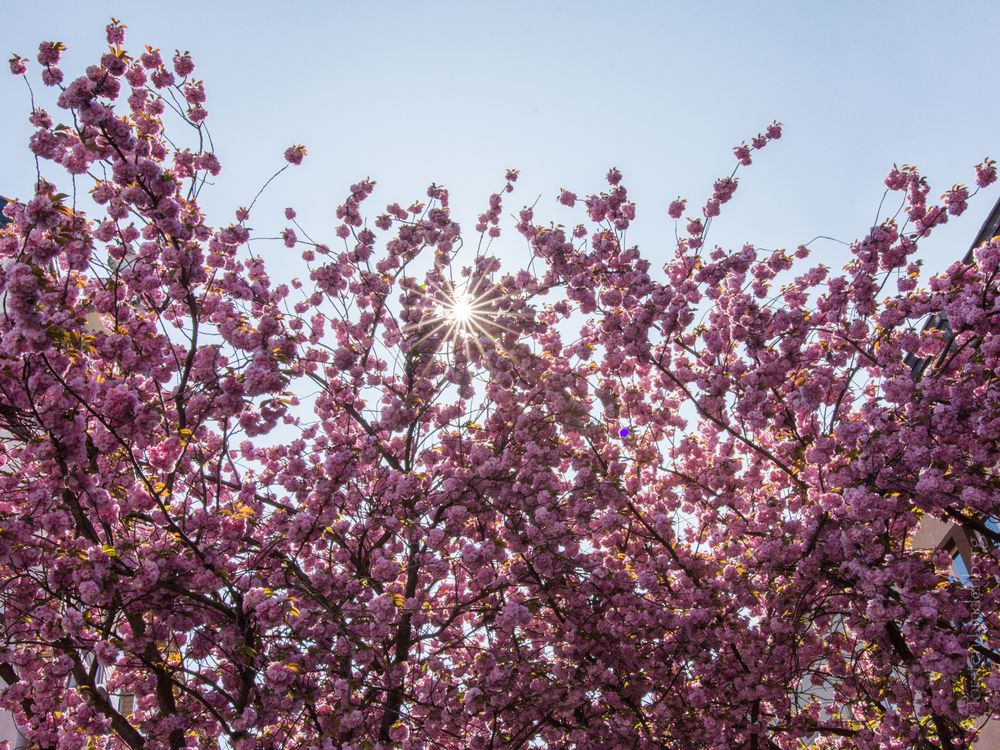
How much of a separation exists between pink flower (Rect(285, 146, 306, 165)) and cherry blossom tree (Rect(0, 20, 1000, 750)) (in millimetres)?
866

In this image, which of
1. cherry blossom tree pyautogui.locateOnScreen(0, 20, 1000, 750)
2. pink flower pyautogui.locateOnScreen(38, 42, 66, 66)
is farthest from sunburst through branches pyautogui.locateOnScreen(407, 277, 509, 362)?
pink flower pyautogui.locateOnScreen(38, 42, 66, 66)

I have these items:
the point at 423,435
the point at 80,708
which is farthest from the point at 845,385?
the point at 80,708

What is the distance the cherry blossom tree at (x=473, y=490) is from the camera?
6.20m

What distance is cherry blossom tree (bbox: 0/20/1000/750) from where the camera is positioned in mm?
6199

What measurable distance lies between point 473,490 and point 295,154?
183 inches

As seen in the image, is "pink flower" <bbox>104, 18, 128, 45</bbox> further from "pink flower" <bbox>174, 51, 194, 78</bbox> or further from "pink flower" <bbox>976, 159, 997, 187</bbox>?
"pink flower" <bbox>976, 159, 997, 187</bbox>

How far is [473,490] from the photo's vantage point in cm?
816

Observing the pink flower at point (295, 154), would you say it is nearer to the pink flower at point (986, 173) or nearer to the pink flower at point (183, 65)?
the pink flower at point (183, 65)

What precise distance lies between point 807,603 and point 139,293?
771 cm

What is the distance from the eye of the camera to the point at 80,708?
20.9 ft

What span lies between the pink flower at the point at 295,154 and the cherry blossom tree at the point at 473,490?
87 centimetres

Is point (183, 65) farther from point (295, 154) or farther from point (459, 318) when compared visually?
point (459, 318)

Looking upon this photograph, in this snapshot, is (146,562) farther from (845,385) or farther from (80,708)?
(845,385)

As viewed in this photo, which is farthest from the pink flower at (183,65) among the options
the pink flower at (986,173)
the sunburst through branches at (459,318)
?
the pink flower at (986,173)
